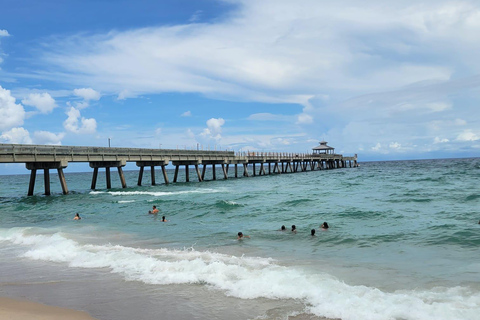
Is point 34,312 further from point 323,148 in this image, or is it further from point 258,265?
point 323,148

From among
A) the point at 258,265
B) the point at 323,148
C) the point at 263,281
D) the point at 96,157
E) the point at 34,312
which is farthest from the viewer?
the point at 323,148

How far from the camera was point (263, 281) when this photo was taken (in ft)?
29.7

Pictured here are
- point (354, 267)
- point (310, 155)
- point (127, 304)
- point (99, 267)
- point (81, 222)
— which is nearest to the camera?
point (127, 304)

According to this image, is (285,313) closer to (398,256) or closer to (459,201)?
(398,256)

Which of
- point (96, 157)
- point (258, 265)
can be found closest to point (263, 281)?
point (258, 265)

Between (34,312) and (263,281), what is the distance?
4.80 m

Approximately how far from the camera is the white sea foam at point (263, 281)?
7277mm

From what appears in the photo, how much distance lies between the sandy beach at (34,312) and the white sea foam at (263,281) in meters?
2.37

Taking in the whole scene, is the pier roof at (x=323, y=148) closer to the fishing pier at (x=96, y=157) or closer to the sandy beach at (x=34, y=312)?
the fishing pier at (x=96, y=157)

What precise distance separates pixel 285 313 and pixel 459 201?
21.0 meters

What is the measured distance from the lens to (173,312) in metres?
7.45

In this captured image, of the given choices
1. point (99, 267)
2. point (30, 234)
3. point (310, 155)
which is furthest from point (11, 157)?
point (310, 155)

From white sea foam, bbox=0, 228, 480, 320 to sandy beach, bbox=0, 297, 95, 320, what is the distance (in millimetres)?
2370

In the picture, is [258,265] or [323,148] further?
[323,148]
